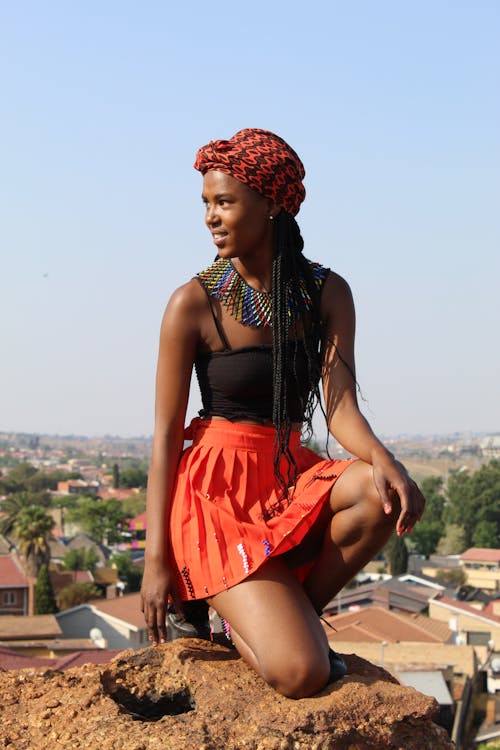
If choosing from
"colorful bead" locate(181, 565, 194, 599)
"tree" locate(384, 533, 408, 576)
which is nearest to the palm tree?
"tree" locate(384, 533, 408, 576)

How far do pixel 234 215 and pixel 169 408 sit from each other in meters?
0.71

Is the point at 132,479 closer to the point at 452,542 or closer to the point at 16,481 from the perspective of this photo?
the point at 16,481

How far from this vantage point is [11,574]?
36812 mm

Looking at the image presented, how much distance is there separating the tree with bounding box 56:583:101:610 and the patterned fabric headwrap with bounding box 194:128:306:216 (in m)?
33.4

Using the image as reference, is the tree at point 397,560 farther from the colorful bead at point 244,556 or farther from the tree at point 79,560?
the colorful bead at point 244,556

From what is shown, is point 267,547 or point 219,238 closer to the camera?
point 267,547

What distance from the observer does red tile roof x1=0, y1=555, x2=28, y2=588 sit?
35.9 meters

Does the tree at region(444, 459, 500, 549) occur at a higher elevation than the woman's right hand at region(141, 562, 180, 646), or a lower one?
lower

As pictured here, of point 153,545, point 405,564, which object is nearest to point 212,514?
point 153,545

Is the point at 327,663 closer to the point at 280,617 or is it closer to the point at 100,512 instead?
the point at 280,617

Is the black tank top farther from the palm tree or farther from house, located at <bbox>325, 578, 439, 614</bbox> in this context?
the palm tree

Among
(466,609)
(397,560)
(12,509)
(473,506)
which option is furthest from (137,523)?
(466,609)

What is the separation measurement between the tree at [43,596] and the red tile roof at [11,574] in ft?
11.3

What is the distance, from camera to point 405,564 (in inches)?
1855
